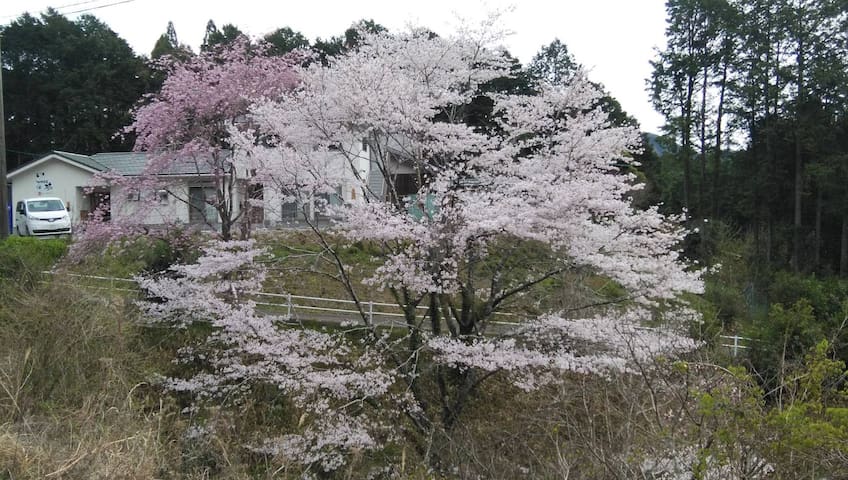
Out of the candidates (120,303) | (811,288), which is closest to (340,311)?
(120,303)

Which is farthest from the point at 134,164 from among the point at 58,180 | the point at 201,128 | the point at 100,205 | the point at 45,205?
the point at 201,128

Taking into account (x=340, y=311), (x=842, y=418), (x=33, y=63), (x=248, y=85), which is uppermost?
(x=33, y=63)

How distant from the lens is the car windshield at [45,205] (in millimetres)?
15758

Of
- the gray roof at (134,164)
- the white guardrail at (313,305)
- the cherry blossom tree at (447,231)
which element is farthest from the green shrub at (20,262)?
the gray roof at (134,164)

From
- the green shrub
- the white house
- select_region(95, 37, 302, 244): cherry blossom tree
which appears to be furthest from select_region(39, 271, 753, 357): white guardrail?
select_region(95, 37, 302, 244): cherry blossom tree

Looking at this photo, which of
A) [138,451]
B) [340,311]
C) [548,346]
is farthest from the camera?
[340,311]

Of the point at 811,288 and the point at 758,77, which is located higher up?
the point at 758,77

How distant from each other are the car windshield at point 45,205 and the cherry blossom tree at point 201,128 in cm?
820

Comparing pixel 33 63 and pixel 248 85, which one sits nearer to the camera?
pixel 248 85

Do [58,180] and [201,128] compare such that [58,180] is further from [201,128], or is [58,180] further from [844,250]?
[844,250]

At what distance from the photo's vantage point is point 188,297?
688 cm

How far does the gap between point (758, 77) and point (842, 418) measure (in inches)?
851

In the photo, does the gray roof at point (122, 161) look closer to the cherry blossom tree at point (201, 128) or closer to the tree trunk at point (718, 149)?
the cherry blossom tree at point (201, 128)

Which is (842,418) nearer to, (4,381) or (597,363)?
(597,363)
